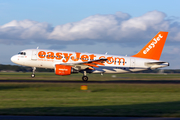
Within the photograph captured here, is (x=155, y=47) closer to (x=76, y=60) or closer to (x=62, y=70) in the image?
(x=76, y=60)

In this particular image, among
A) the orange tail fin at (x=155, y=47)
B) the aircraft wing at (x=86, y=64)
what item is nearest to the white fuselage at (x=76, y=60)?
the aircraft wing at (x=86, y=64)

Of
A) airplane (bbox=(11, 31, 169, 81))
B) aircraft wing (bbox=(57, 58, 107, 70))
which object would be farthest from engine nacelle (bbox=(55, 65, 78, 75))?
aircraft wing (bbox=(57, 58, 107, 70))

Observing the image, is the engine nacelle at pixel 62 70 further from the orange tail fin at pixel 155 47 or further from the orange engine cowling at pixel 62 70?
the orange tail fin at pixel 155 47

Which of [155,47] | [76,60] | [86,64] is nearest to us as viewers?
[86,64]

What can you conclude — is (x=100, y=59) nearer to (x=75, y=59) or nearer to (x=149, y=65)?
(x=75, y=59)

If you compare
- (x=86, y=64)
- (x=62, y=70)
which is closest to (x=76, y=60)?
(x=86, y=64)

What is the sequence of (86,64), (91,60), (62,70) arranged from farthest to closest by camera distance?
(91,60) < (86,64) < (62,70)

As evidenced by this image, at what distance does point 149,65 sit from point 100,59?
28.8 ft

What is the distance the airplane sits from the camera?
36597 mm

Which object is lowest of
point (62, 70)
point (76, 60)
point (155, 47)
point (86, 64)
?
point (62, 70)

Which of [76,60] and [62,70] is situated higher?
[76,60]

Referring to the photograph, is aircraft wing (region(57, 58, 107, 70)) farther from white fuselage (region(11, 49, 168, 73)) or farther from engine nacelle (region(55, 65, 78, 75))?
engine nacelle (region(55, 65, 78, 75))

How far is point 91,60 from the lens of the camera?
37.2 m

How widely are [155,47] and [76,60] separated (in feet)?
41.8
